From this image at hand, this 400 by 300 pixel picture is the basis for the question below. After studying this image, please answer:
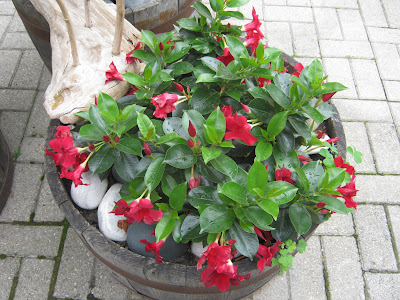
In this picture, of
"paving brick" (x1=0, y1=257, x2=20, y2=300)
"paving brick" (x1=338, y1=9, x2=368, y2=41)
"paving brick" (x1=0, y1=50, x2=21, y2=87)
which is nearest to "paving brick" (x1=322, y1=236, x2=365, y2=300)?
"paving brick" (x1=0, y1=257, x2=20, y2=300)

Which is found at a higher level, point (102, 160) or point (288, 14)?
point (102, 160)

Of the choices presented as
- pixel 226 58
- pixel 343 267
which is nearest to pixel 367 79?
pixel 343 267

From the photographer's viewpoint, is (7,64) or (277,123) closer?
(277,123)

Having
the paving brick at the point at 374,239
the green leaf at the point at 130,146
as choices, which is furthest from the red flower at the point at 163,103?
the paving brick at the point at 374,239

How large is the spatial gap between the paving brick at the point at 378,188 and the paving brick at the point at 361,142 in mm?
66

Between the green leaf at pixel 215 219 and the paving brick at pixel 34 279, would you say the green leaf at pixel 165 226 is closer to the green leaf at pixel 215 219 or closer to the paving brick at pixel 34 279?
the green leaf at pixel 215 219

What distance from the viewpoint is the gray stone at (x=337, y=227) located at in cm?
209

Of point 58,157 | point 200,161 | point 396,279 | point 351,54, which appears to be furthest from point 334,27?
point 58,157

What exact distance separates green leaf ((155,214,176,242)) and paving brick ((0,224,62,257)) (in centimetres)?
107

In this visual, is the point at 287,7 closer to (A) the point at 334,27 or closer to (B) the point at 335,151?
(A) the point at 334,27

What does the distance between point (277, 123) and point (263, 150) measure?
0.10 m

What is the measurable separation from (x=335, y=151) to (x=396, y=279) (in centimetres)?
101

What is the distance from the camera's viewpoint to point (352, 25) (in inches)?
122

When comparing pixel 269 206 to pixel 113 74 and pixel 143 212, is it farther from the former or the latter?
pixel 113 74
